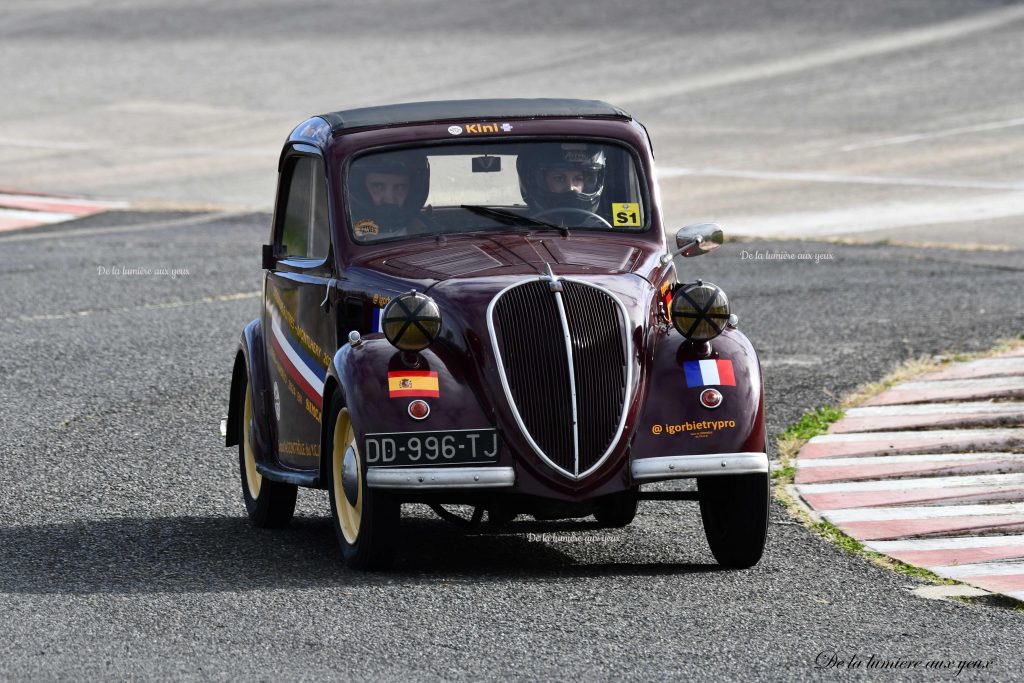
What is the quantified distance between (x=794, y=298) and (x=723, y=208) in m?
7.22

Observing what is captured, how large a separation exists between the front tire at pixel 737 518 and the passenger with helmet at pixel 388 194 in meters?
1.78

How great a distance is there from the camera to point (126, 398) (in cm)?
1122

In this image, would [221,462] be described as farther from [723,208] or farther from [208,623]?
[723,208]

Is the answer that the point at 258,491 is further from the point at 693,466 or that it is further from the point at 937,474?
the point at 937,474

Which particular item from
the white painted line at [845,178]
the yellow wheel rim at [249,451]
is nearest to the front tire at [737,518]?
the yellow wheel rim at [249,451]

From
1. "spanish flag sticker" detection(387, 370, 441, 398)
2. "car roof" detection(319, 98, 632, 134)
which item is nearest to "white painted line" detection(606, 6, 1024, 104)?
"car roof" detection(319, 98, 632, 134)

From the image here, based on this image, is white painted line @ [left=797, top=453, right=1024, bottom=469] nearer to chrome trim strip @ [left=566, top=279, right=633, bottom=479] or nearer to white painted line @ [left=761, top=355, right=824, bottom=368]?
chrome trim strip @ [left=566, top=279, right=633, bottom=479]

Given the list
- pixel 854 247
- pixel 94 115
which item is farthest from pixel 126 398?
pixel 94 115

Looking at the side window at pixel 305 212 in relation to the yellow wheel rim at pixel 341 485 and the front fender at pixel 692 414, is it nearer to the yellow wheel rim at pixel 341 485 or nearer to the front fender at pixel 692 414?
Answer: the yellow wheel rim at pixel 341 485

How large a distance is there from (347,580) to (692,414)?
149 centimetres

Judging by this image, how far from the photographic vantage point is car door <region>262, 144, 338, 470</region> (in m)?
7.85

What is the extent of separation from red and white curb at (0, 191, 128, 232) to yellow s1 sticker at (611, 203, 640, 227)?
1481cm

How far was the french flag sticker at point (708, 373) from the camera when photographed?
7000mm

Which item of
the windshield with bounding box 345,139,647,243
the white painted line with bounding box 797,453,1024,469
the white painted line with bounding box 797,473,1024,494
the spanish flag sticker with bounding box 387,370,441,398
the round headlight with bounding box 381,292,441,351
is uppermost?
the windshield with bounding box 345,139,647,243
